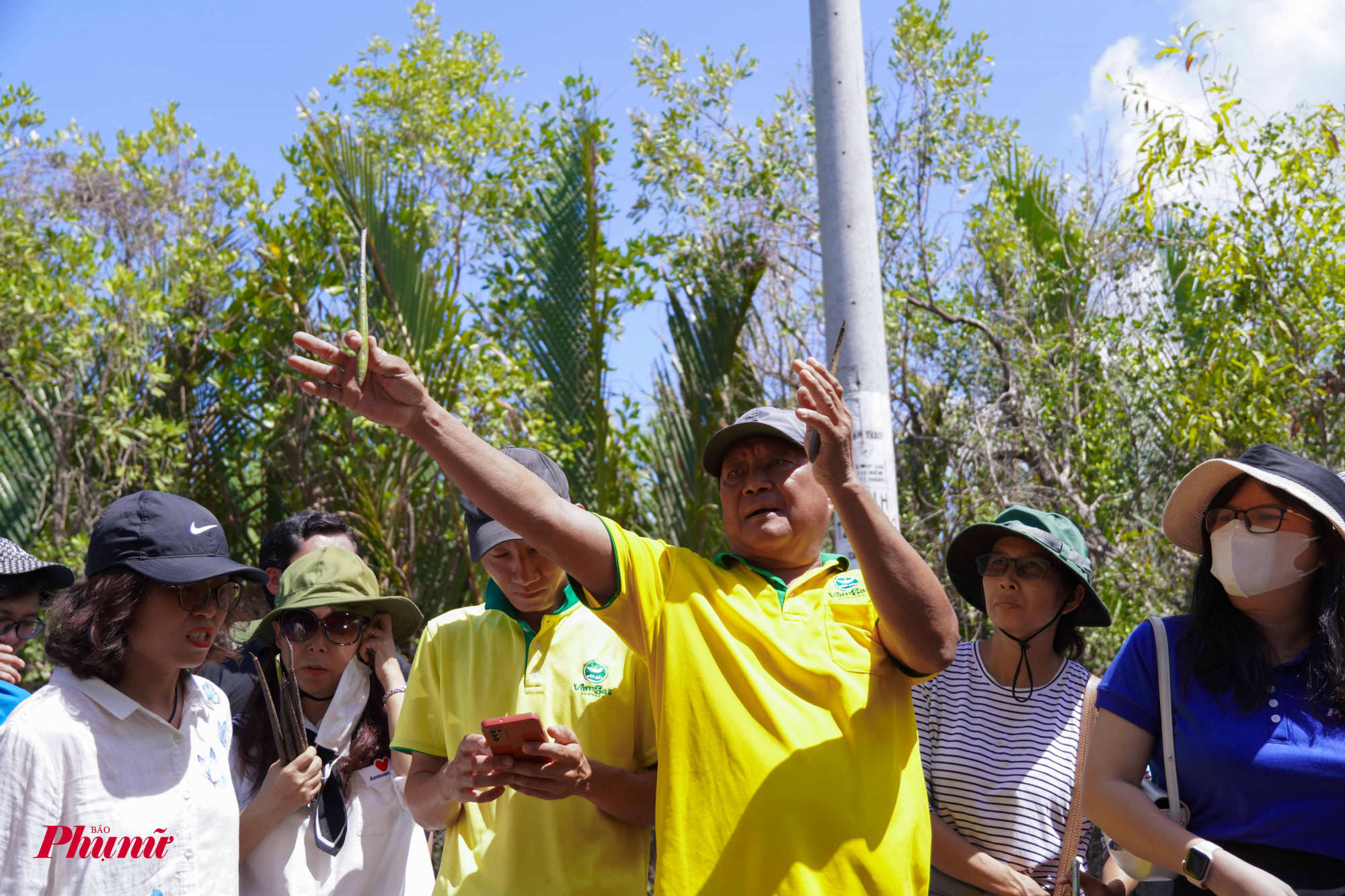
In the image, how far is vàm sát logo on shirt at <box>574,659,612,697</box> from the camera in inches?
111

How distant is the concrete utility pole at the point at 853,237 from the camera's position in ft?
13.0

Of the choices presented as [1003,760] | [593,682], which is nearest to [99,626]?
[593,682]

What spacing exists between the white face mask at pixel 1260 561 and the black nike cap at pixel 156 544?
2.37m

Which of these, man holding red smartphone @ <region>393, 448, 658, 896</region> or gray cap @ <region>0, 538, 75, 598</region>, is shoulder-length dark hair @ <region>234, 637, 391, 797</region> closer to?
man holding red smartphone @ <region>393, 448, 658, 896</region>

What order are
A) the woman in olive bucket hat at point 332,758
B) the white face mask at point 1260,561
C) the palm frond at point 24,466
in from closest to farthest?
the white face mask at point 1260,561 → the woman in olive bucket hat at point 332,758 → the palm frond at point 24,466

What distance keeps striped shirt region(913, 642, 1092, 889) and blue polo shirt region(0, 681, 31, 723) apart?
2.53 metres

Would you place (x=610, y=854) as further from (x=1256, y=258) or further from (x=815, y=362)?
(x=1256, y=258)

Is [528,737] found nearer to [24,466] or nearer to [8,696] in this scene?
[8,696]

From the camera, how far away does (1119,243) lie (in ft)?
25.0

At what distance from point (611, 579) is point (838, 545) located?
1.60 m

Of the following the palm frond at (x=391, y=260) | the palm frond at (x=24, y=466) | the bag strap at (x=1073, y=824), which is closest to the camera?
the bag strap at (x=1073, y=824)

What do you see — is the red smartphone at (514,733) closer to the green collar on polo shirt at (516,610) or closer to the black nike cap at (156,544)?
the green collar on polo shirt at (516,610)

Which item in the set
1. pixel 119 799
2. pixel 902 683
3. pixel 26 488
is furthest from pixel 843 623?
pixel 26 488

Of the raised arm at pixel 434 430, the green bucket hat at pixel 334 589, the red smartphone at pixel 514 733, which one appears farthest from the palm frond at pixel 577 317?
the raised arm at pixel 434 430
